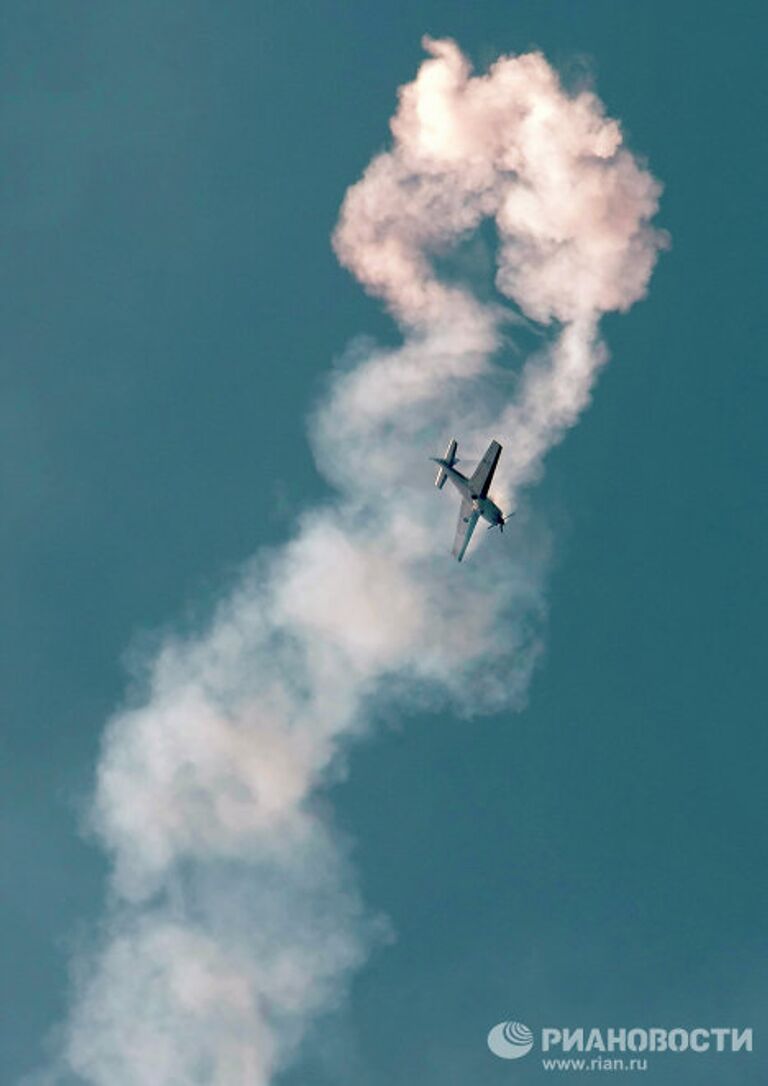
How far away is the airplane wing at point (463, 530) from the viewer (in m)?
112

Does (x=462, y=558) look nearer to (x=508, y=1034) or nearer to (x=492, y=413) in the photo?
(x=492, y=413)

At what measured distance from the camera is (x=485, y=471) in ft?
354

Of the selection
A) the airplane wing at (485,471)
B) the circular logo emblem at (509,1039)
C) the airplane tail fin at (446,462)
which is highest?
the airplane tail fin at (446,462)

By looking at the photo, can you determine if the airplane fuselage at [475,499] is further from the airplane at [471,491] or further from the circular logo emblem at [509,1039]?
the circular logo emblem at [509,1039]

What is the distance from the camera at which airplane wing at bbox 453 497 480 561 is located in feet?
369

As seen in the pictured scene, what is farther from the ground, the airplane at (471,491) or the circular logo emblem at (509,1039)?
the airplane at (471,491)

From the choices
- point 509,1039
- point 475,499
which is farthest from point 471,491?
point 509,1039

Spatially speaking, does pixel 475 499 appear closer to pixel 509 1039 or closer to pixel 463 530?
pixel 463 530

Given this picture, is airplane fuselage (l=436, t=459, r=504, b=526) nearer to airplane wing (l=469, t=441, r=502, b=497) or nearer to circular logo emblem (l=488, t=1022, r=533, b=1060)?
airplane wing (l=469, t=441, r=502, b=497)

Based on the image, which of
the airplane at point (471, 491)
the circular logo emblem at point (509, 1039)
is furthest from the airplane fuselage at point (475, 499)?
the circular logo emblem at point (509, 1039)

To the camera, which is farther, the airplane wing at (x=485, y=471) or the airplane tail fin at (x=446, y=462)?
the airplane tail fin at (x=446, y=462)

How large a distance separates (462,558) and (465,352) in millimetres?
22467

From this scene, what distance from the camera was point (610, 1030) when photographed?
9938 centimetres

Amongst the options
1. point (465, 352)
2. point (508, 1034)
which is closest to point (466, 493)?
point (465, 352)
